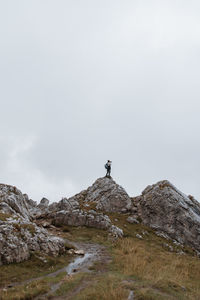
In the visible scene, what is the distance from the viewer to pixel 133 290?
40.4ft

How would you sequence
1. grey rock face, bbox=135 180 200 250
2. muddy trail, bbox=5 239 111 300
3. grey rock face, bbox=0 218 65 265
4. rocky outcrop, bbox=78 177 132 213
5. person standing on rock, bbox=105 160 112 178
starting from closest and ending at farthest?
muddy trail, bbox=5 239 111 300 < grey rock face, bbox=0 218 65 265 < grey rock face, bbox=135 180 200 250 < rocky outcrop, bbox=78 177 132 213 < person standing on rock, bbox=105 160 112 178

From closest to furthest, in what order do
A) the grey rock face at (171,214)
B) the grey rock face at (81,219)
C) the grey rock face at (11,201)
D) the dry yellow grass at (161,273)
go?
1. the dry yellow grass at (161,273)
2. the grey rock face at (11,201)
3. the grey rock face at (81,219)
4. the grey rock face at (171,214)

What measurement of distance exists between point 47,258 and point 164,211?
29.0 m

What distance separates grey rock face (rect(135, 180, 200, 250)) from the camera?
39.2 meters

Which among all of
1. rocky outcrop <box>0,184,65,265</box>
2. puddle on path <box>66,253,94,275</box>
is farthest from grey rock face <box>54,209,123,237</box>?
rocky outcrop <box>0,184,65,265</box>

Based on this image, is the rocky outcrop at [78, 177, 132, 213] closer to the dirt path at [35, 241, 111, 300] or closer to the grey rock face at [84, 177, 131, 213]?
the grey rock face at [84, 177, 131, 213]

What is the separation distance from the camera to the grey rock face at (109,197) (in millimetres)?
45375

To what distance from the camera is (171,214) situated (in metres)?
41.2

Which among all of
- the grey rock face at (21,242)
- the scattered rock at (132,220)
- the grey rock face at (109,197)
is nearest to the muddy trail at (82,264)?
the grey rock face at (21,242)

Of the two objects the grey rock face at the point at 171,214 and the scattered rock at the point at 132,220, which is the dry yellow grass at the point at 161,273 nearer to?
the scattered rock at the point at 132,220

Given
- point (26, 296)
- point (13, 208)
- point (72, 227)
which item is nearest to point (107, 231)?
point (72, 227)

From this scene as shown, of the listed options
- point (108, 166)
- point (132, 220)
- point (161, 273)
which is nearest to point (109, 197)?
point (132, 220)

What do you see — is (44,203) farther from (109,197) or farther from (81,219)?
(81,219)

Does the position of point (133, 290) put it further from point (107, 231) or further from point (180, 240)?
point (180, 240)
